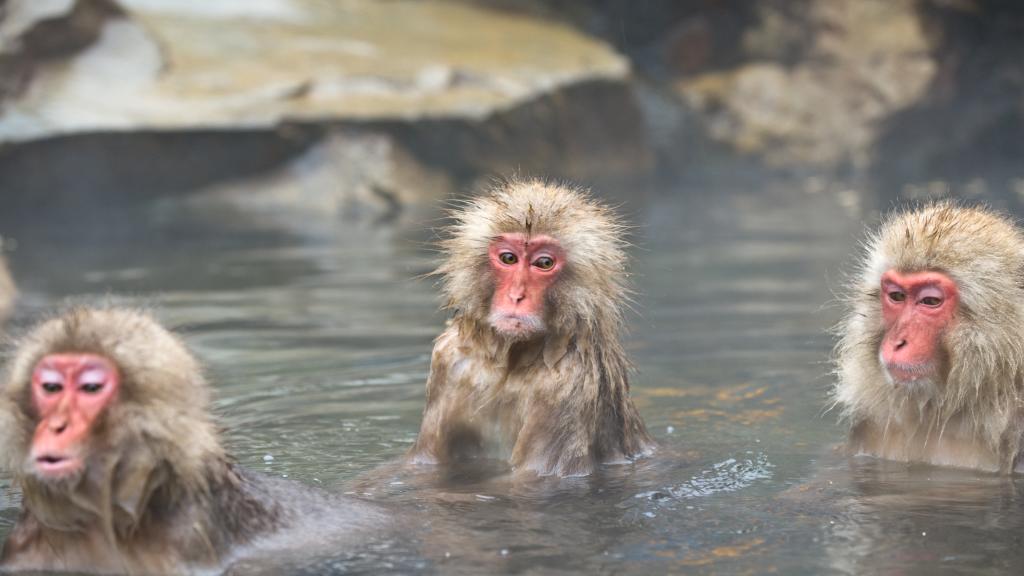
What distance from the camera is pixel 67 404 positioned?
11.3 feet

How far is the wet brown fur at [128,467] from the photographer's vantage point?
3.48 meters

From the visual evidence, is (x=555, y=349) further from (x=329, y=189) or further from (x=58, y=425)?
(x=329, y=189)

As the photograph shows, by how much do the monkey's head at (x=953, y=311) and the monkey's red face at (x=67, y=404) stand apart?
249 centimetres

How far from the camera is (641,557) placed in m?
4.00

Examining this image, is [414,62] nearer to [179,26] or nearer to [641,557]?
[179,26]

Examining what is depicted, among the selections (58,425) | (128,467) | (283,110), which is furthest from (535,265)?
(283,110)

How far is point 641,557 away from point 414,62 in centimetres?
964

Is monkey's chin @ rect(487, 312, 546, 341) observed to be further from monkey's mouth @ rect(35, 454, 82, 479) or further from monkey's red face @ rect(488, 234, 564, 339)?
monkey's mouth @ rect(35, 454, 82, 479)

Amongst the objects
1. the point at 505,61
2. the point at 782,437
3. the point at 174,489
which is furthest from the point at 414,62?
the point at 174,489

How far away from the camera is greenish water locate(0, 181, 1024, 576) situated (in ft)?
13.4

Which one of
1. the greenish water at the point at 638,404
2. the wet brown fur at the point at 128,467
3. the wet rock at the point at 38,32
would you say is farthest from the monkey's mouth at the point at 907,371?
the wet rock at the point at 38,32

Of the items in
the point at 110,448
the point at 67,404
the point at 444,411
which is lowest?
the point at 444,411

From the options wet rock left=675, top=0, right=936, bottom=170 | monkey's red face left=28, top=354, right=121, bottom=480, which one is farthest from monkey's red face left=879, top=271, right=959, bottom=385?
wet rock left=675, top=0, right=936, bottom=170

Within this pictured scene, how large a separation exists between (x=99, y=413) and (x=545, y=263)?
5.90 feet
